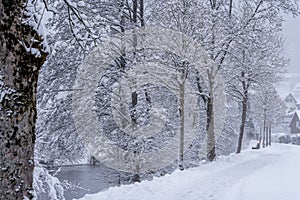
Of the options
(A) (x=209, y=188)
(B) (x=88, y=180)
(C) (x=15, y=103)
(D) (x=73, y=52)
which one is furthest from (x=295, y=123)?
(C) (x=15, y=103)

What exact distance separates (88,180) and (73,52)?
37.3 ft

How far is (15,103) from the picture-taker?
269 centimetres

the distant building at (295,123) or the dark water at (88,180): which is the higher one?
the distant building at (295,123)

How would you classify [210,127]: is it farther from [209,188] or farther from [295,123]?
[295,123]

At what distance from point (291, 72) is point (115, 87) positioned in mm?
111445

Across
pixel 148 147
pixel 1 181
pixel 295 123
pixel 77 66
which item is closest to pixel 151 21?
pixel 77 66

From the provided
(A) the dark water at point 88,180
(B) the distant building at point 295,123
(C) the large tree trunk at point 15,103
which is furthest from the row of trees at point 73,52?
(B) the distant building at point 295,123

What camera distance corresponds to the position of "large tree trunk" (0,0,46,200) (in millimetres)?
2605

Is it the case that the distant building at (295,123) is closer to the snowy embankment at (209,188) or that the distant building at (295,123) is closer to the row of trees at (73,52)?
the row of trees at (73,52)

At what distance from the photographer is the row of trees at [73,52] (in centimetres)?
266

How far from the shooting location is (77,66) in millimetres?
12391

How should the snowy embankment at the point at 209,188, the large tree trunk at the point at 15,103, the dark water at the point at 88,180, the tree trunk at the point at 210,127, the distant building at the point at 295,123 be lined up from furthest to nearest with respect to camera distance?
the distant building at the point at 295,123 → the tree trunk at the point at 210,127 → the dark water at the point at 88,180 → the snowy embankment at the point at 209,188 → the large tree trunk at the point at 15,103

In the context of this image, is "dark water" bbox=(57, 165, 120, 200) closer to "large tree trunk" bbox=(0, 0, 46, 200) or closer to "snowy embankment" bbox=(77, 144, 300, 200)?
"snowy embankment" bbox=(77, 144, 300, 200)

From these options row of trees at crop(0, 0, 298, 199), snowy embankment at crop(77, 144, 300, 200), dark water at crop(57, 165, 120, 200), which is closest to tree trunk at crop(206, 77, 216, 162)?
row of trees at crop(0, 0, 298, 199)
